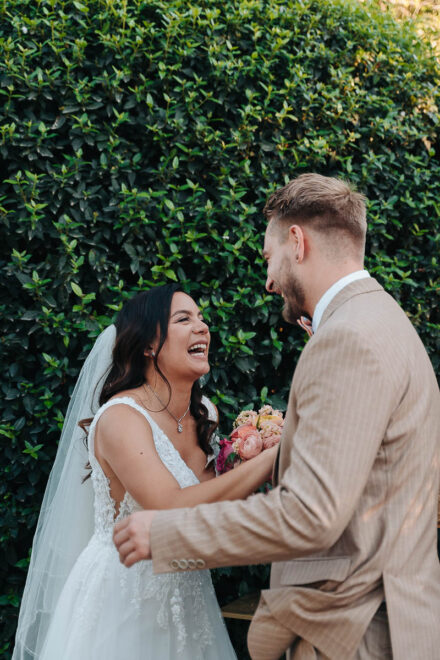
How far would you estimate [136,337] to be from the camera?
123 inches

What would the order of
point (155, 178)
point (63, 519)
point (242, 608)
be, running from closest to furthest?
point (63, 519) → point (242, 608) → point (155, 178)

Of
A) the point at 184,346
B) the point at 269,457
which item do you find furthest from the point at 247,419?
the point at 184,346

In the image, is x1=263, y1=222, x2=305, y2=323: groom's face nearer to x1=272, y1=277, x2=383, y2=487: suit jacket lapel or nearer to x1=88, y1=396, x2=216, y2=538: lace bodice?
x1=272, y1=277, x2=383, y2=487: suit jacket lapel

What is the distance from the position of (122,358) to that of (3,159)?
1.34m

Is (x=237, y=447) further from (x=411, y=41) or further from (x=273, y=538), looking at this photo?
(x=411, y=41)

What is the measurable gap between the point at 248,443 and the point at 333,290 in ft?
2.98

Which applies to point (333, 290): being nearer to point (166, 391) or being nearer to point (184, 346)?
point (184, 346)

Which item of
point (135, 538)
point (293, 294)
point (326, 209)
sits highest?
point (326, 209)

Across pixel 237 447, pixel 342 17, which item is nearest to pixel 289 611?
pixel 237 447

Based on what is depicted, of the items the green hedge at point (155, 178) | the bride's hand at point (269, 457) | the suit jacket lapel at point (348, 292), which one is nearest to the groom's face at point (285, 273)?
the suit jacket lapel at point (348, 292)

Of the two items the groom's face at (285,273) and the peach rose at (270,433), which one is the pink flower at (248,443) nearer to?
the peach rose at (270,433)

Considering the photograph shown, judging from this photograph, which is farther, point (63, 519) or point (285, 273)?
point (63, 519)

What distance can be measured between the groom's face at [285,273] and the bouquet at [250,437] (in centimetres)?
66

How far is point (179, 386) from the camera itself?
3.16 meters
